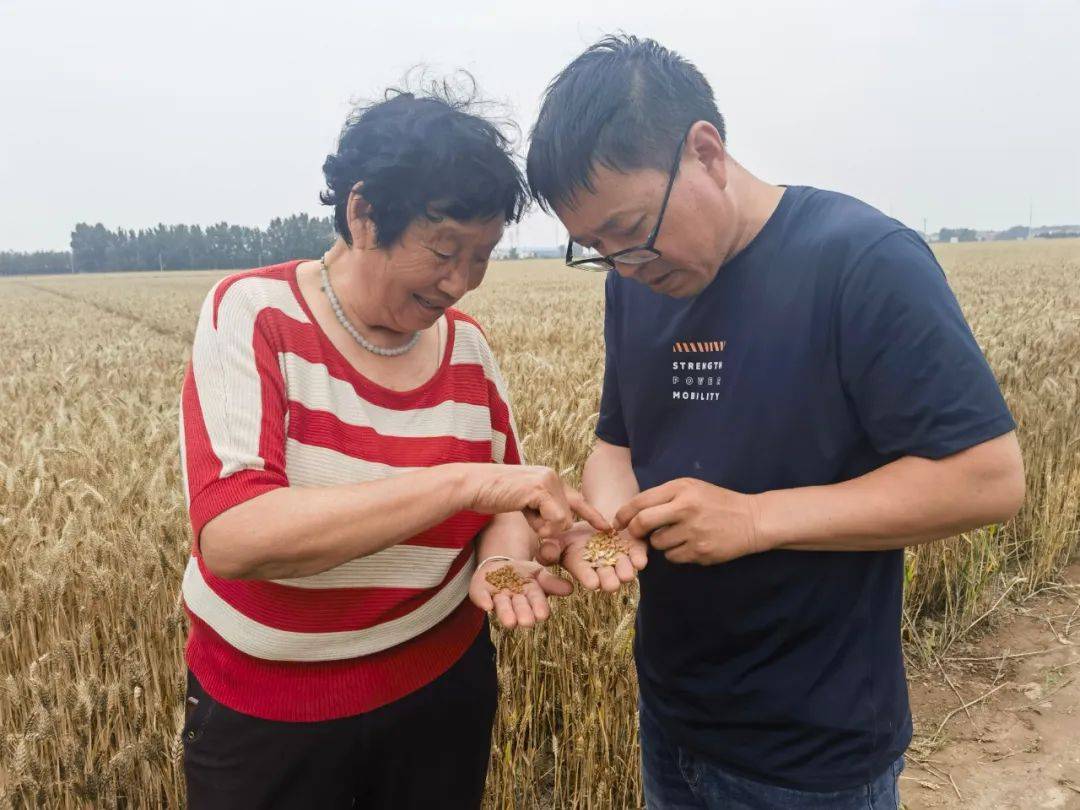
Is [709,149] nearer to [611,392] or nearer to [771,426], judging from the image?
[771,426]

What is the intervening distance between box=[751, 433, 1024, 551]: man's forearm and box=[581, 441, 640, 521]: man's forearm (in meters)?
0.43

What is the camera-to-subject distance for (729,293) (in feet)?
4.39

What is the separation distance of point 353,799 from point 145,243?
244ft

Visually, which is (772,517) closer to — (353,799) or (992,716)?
(353,799)

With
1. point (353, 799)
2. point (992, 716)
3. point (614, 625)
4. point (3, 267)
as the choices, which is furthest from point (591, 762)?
point (3, 267)

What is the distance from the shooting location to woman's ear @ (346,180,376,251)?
4.68ft

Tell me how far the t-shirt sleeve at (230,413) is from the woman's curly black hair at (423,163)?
297mm

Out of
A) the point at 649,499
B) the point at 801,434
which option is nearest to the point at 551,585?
the point at 649,499

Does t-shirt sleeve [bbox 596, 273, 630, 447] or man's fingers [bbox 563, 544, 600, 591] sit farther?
t-shirt sleeve [bbox 596, 273, 630, 447]

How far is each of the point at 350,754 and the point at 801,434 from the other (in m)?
1.00

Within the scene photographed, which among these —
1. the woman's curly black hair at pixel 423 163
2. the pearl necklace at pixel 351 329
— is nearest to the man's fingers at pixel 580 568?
the pearl necklace at pixel 351 329

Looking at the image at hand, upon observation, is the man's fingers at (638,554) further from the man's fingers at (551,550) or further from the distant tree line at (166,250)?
the distant tree line at (166,250)

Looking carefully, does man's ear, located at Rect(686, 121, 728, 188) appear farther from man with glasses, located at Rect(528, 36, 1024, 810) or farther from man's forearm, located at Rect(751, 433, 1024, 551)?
man's forearm, located at Rect(751, 433, 1024, 551)

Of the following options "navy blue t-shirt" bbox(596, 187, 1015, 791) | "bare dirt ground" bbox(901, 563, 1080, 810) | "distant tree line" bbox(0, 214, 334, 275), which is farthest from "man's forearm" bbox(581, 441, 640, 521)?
"distant tree line" bbox(0, 214, 334, 275)
